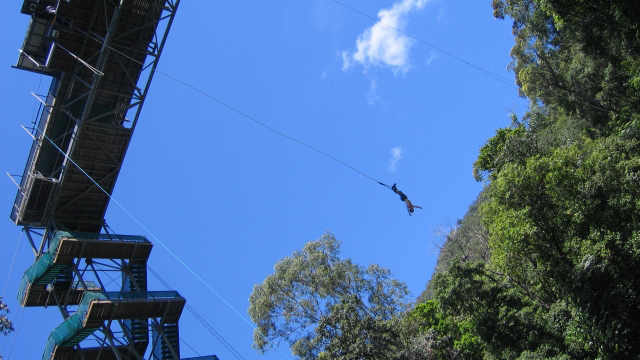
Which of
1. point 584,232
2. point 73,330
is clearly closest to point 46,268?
point 73,330

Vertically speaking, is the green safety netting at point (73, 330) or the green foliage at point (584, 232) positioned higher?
the green foliage at point (584, 232)

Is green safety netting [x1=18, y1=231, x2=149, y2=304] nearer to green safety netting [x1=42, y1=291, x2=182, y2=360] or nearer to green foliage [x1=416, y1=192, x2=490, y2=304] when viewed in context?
green safety netting [x1=42, y1=291, x2=182, y2=360]

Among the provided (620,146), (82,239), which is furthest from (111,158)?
(620,146)

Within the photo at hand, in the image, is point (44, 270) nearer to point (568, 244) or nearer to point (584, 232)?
point (568, 244)

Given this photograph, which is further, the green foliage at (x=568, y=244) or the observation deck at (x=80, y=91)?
the observation deck at (x=80, y=91)

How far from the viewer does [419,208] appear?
15.6m

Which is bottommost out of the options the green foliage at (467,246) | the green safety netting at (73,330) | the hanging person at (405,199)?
the green safety netting at (73,330)

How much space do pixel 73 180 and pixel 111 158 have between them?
4.97 feet

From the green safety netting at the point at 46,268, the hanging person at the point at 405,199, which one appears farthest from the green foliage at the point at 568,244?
the green safety netting at the point at 46,268

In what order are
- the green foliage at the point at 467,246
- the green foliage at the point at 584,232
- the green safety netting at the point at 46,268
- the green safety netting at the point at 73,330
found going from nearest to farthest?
the green foliage at the point at 584,232
the green safety netting at the point at 73,330
the green safety netting at the point at 46,268
the green foliage at the point at 467,246

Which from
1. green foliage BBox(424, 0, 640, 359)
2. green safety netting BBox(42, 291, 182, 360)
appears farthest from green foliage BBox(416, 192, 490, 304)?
green safety netting BBox(42, 291, 182, 360)

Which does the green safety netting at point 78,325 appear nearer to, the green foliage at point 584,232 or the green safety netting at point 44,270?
the green safety netting at point 44,270

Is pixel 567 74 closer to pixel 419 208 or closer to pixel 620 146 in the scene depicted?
pixel 620 146

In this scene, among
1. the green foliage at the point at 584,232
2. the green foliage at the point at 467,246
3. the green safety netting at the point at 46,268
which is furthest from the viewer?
the green foliage at the point at 467,246
